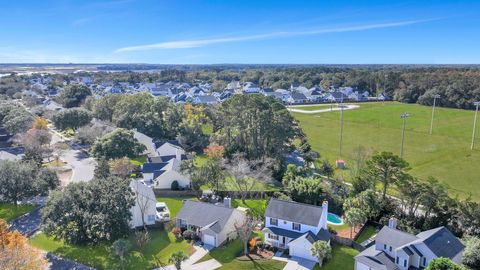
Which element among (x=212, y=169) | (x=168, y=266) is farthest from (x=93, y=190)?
(x=212, y=169)

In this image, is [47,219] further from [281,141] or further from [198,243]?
[281,141]

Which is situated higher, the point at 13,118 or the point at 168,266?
the point at 13,118

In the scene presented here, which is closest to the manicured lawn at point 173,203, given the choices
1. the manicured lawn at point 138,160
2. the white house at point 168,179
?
the white house at point 168,179

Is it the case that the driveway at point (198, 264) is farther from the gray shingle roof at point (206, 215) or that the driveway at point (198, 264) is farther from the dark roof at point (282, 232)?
the dark roof at point (282, 232)

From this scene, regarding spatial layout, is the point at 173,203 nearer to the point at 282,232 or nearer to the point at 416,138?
the point at 282,232

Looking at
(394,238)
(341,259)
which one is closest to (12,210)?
(341,259)
